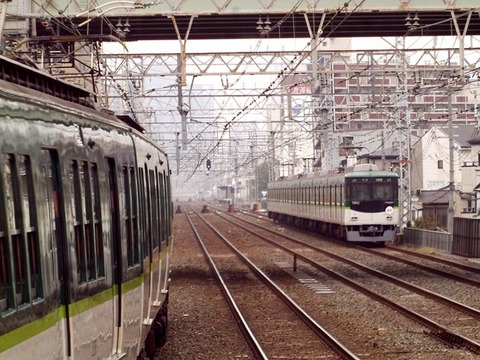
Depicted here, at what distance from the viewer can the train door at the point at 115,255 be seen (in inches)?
281

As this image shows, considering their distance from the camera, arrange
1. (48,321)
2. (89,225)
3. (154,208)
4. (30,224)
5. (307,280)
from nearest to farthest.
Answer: (30,224), (48,321), (89,225), (154,208), (307,280)

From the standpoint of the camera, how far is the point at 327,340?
1288 cm

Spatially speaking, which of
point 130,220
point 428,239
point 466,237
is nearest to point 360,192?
point 428,239

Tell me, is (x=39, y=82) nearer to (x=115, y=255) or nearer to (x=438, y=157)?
(x=115, y=255)

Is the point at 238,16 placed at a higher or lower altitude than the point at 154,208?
higher

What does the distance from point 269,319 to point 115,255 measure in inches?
337

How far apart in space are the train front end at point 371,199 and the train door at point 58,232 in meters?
28.9

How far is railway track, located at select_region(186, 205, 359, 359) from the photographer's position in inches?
486

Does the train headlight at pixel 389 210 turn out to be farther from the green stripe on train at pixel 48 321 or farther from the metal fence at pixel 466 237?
the green stripe on train at pixel 48 321

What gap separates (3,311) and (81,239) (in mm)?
1670

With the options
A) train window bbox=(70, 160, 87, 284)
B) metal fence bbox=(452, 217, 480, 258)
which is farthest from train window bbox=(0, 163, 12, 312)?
metal fence bbox=(452, 217, 480, 258)

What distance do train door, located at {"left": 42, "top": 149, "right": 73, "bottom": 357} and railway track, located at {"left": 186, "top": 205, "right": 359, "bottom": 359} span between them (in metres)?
6.27

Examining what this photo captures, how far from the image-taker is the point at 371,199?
3428cm

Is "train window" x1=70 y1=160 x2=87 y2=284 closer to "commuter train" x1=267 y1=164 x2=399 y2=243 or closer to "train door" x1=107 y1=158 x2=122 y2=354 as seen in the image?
"train door" x1=107 y1=158 x2=122 y2=354
